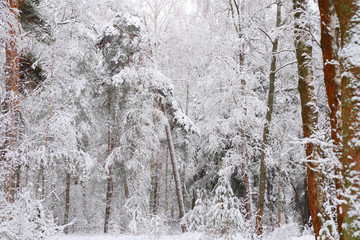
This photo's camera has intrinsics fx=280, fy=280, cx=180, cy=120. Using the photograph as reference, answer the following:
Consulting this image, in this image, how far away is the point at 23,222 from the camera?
18.6ft

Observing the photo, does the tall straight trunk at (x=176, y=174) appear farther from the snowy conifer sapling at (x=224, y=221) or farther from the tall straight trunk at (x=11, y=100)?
the tall straight trunk at (x=11, y=100)

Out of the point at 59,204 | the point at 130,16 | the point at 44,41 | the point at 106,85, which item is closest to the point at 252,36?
the point at 130,16

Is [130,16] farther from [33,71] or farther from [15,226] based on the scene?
[15,226]

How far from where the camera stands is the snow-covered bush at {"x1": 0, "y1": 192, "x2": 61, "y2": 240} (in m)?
5.48

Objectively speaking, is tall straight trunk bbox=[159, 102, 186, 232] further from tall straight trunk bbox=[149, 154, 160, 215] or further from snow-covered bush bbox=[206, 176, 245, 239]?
snow-covered bush bbox=[206, 176, 245, 239]

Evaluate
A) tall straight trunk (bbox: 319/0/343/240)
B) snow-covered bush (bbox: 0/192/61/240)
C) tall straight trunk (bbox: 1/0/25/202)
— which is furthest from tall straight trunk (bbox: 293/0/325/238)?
tall straight trunk (bbox: 1/0/25/202)

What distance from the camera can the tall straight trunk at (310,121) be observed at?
423 centimetres

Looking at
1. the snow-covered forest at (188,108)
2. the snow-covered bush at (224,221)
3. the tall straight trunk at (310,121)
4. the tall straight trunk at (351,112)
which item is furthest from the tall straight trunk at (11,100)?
the tall straight trunk at (351,112)

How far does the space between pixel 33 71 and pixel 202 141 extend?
390 inches

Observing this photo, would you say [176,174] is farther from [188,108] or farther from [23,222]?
[23,222]

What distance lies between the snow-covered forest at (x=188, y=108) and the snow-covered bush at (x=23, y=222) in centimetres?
3

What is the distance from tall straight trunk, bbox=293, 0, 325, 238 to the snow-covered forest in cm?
2

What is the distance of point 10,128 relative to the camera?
7055 mm

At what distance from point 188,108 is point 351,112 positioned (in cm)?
1669
